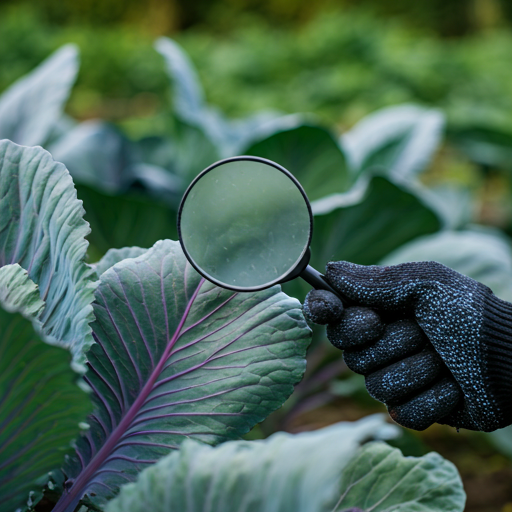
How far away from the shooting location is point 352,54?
22.4ft

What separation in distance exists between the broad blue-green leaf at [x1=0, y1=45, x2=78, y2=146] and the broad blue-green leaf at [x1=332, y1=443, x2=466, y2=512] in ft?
4.89

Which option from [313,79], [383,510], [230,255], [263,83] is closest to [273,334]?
[230,255]

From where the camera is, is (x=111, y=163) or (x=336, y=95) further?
(x=336, y=95)

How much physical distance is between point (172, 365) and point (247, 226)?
242 millimetres

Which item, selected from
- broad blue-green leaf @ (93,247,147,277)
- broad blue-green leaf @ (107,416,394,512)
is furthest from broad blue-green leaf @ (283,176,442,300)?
broad blue-green leaf @ (107,416,394,512)

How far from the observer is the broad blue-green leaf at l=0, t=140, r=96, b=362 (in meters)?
0.73

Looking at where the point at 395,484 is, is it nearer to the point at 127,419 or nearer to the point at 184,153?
the point at 127,419

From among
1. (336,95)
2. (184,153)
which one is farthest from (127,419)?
(336,95)

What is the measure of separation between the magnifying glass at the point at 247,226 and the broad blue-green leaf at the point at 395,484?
249 millimetres

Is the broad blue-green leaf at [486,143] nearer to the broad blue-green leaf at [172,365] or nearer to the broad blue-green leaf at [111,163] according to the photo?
the broad blue-green leaf at [111,163]

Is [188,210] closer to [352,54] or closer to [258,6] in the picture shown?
[352,54]

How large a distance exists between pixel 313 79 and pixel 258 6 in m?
9.63

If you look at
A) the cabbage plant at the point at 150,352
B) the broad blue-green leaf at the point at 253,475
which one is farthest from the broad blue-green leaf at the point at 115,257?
the broad blue-green leaf at the point at 253,475

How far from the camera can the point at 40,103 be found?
78.0 inches
